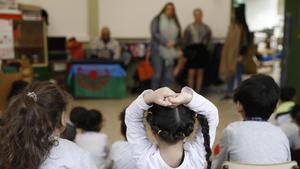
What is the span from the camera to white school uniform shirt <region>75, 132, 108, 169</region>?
8.12 ft

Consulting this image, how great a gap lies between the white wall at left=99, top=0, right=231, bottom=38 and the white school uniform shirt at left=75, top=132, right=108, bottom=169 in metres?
4.73

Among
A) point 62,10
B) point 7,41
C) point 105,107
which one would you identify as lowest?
point 105,107

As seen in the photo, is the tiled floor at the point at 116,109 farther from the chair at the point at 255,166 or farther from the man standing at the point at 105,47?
the chair at the point at 255,166

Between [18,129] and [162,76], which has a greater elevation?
[18,129]

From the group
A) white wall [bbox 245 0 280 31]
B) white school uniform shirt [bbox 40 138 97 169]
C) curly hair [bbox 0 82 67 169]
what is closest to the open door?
white school uniform shirt [bbox 40 138 97 169]

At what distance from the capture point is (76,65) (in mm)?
6262

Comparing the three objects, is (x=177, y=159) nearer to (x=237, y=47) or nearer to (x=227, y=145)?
(x=227, y=145)

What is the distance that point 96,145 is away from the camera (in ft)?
8.29

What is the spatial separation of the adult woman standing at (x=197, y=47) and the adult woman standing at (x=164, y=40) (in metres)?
0.18

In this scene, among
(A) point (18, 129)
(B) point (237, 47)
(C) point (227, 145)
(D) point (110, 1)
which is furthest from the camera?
(D) point (110, 1)

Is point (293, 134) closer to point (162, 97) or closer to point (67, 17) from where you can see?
point (162, 97)

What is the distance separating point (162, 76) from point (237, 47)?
1.26 metres

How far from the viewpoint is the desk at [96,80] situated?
6.23 m

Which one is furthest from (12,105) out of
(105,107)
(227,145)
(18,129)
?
(105,107)
